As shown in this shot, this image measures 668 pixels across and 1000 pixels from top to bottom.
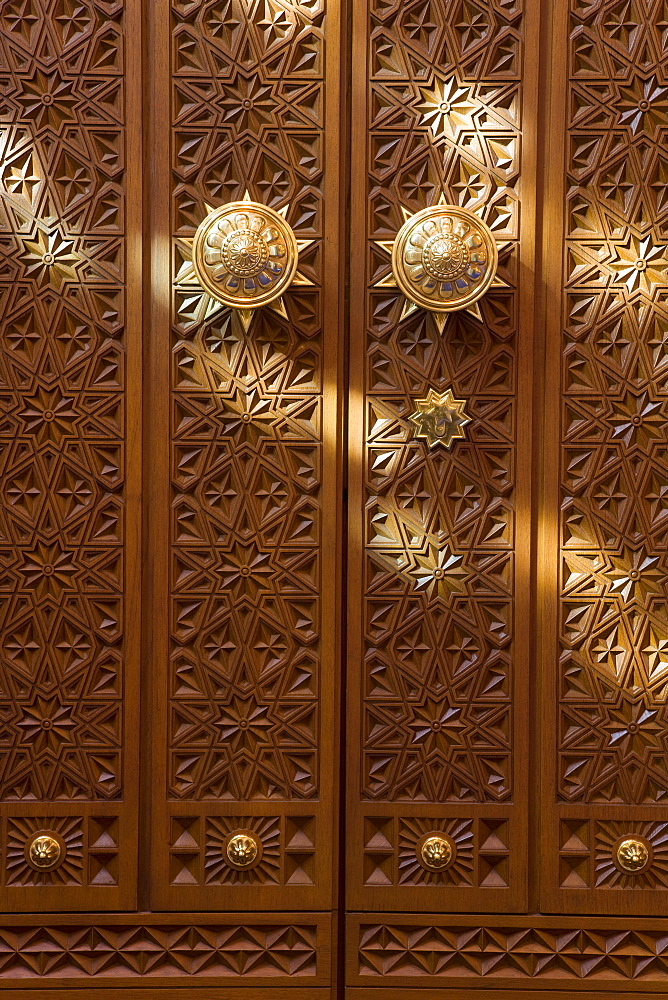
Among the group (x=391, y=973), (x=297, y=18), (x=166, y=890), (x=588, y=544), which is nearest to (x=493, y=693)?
(x=588, y=544)

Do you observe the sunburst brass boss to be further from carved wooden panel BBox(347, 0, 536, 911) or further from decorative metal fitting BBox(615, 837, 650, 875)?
decorative metal fitting BBox(615, 837, 650, 875)

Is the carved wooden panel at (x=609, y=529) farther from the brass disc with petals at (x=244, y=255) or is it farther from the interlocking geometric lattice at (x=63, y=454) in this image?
the interlocking geometric lattice at (x=63, y=454)

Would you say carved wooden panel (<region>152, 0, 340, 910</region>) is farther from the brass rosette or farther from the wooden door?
the brass rosette

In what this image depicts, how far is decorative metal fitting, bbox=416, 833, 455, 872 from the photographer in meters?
1.19

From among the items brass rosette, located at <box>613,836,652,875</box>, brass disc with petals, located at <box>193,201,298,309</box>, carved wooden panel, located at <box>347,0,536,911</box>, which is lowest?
brass rosette, located at <box>613,836,652,875</box>

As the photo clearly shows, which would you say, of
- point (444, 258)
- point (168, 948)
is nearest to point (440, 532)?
point (444, 258)

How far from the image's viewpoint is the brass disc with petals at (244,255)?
115cm

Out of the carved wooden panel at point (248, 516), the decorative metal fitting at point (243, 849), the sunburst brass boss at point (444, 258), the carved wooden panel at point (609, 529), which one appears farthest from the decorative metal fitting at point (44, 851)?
the sunburst brass boss at point (444, 258)

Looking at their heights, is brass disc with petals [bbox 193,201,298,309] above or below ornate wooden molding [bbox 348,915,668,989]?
above

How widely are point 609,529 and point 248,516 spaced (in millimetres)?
551

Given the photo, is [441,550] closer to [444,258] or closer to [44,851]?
[444,258]

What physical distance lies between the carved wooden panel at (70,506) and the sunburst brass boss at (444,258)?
0.41 meters

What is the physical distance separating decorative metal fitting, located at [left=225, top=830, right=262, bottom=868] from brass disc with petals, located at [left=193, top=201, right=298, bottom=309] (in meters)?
0.79

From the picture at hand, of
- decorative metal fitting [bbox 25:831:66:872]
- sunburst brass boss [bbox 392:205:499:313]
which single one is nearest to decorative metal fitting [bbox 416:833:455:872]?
decorative metal fitting [bbox 25:831:66:872]
